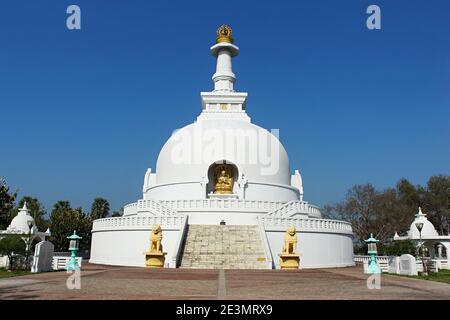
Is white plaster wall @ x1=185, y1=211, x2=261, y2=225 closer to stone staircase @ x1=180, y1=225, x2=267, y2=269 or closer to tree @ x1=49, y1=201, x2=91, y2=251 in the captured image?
stone staircase @ x1=180, y1=225, x2=267, y2=269

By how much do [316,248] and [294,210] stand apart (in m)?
4.62

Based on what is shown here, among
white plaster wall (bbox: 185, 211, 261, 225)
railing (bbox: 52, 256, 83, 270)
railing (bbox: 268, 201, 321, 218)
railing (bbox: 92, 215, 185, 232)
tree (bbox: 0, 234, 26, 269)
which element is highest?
railing (bbox: 268, 201, 321, 218)

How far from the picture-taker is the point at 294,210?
28.8 m

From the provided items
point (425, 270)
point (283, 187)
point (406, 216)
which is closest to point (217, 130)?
point (283, 187)

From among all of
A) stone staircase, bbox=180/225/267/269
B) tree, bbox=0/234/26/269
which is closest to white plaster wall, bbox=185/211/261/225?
stone staircase, bbox=180/225/267/269

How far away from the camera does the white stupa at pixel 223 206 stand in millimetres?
22938

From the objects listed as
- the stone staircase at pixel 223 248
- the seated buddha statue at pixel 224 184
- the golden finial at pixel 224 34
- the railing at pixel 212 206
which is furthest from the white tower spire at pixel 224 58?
the stone staircase at pixel 223 248

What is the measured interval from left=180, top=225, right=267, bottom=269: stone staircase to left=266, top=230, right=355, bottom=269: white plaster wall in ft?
4.15

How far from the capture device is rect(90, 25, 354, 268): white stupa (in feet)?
75.3

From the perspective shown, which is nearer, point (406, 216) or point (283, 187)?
point (283, 187)
